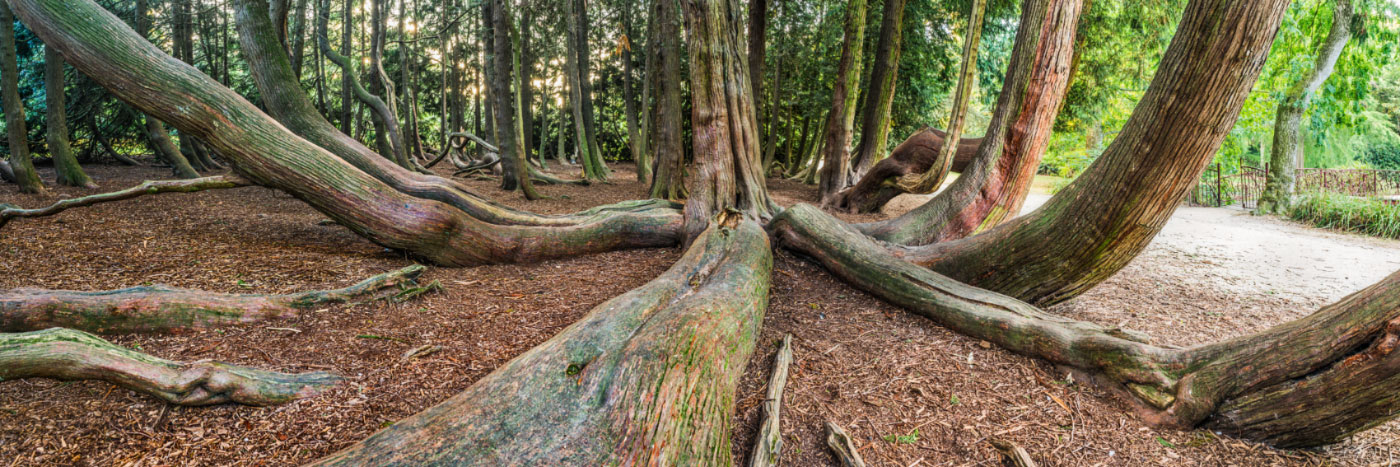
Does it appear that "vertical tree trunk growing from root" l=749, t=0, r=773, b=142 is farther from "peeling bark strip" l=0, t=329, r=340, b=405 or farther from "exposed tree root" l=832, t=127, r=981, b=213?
"peeling bark strip" l=0, t=329, r=340, b=405

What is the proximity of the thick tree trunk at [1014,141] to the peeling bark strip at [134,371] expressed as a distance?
4051 mm

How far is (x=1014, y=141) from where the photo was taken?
466cm

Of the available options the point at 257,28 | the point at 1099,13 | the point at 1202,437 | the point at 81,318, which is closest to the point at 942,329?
the point at 1202,437

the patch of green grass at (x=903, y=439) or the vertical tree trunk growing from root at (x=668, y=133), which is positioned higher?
the vertical tree trunk growing from root at (x=668, y=133)

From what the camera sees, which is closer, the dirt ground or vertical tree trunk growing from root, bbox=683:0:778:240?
the dirt ground

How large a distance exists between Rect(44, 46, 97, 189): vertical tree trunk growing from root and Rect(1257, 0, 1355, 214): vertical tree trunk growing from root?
17.1 m

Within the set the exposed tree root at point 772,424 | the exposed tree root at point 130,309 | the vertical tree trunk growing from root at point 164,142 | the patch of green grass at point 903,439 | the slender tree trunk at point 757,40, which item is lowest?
the patch of green grass at point 903,439

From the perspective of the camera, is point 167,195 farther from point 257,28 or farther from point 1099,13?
point 1099,13

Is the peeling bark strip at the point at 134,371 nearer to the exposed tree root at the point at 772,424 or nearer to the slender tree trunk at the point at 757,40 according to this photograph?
the exposed tree root at the point at 772,424

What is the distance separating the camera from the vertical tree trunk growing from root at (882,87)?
8570 millimetres

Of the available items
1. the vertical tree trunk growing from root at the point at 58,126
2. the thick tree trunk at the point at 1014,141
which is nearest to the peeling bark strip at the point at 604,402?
the thick tree trunk at the point at 1014,141

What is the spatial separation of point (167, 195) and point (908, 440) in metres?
8.87

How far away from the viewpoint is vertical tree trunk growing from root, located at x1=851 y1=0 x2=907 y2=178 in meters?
8.57

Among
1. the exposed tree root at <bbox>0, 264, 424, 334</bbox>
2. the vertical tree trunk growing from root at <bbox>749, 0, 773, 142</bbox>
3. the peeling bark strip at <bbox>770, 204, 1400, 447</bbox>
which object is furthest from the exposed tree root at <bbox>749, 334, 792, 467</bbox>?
the vertical tree trunk growing from root at <bbox>749, 0, 773, 142</bbox>
